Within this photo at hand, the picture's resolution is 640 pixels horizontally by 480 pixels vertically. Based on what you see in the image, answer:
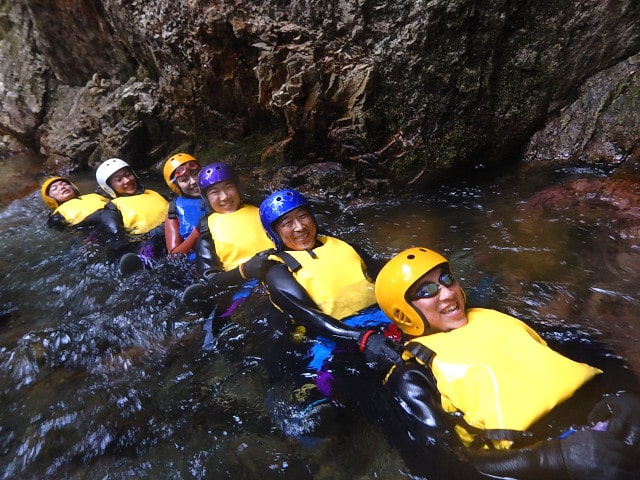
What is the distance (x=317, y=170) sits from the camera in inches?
286

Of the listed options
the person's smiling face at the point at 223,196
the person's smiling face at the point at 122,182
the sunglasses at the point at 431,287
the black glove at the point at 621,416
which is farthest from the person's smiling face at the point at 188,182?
the black glove at the point at 621,416

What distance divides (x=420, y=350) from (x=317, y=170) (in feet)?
16.5

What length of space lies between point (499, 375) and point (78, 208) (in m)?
6.94

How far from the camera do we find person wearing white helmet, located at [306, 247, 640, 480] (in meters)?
2.13

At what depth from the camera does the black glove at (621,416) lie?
2131 millimetres

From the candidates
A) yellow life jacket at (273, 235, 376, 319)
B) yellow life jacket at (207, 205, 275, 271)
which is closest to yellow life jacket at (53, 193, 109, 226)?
yellow life jacket at (207, 205, 275, 271)

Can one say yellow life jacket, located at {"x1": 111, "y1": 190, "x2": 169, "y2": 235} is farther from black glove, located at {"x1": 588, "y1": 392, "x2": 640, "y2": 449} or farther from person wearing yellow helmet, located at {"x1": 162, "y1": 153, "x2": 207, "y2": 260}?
black glove, located at {"x1": 588, "y1": 392, "x2": 640, "y2": 449}

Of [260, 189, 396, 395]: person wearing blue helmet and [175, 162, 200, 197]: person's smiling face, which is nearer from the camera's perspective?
[260, 189, 396, 395]: person wearing blue helmet

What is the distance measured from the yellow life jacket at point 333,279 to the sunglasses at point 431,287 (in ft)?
2.88

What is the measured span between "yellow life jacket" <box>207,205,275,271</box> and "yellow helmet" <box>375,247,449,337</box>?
2280mm

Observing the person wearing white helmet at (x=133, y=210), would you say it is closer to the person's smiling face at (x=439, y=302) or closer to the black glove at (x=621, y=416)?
the person's smiling face at (x=439, y=302)

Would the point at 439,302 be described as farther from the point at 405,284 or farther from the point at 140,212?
the point at 140,212

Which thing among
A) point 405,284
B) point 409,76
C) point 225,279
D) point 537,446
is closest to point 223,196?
point 225,279

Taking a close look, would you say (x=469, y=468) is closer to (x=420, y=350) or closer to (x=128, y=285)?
(x=420, y=350)
